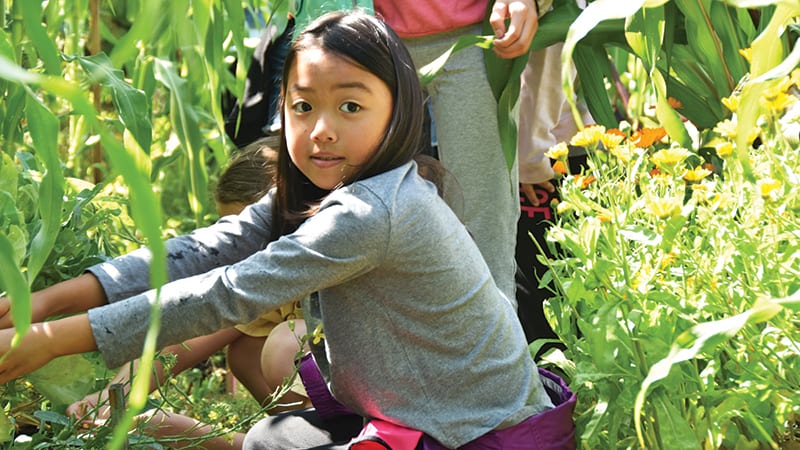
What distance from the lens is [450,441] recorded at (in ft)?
3.71

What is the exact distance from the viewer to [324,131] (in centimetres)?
114

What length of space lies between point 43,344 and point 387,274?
0.36 m

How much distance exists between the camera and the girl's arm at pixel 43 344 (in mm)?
902

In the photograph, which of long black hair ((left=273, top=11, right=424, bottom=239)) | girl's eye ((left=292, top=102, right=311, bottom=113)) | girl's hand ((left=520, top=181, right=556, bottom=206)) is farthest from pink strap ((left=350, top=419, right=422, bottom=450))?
girl's hand ((left=520, top=181, right=556, bottom=206))

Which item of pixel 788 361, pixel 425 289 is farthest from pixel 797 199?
pixel 425 289

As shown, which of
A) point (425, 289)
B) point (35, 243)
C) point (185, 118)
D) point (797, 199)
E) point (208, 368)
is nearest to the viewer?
point (35, 243)

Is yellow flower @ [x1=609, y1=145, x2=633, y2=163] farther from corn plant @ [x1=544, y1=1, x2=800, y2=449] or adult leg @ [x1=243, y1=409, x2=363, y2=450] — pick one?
adult leg @ [x1=243, y1=409, x2=363, y2=450]

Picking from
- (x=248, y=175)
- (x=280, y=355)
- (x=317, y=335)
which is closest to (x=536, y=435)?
(x=317, y=335)

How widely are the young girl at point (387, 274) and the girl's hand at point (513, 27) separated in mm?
266

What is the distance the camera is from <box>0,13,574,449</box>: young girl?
108 centimetres

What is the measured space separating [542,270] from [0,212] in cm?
116

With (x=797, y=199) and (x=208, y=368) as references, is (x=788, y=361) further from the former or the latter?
(x=208, y=368)

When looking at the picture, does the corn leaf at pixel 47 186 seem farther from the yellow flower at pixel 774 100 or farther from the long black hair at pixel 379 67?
the yellow flower at pixel 774 100

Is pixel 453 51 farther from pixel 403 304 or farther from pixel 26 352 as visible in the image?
pixel 26 352
